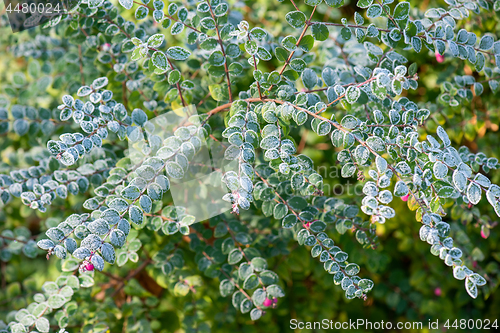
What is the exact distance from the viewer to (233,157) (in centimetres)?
103

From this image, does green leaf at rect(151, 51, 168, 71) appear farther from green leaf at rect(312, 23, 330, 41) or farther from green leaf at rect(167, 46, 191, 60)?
green leaf at rect(312, 23, 330, 41)

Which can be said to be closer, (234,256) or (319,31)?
(319,31)

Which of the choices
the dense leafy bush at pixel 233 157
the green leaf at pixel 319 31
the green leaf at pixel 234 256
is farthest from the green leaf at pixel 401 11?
the green leaf at pixel 234 256

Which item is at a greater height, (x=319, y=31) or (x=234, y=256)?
(x=319, y=31)

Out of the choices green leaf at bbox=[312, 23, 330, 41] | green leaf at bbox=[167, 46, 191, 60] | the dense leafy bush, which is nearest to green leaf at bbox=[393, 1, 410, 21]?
the dense leafy bush

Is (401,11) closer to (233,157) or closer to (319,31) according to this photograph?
(319,31)

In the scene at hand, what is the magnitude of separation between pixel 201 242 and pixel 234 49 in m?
0.79

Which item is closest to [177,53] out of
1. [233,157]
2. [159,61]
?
[159,61]

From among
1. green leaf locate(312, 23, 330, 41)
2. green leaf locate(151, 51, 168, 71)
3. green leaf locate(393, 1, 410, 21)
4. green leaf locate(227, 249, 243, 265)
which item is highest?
green leaf locate(393, 1, 410, 21)

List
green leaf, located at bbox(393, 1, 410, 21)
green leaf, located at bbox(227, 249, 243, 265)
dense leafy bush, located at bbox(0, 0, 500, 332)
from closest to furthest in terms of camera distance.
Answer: dense leafy bush, located at bbox(0, 0, 500, 332) → green leaf, located at bbox(393, 1, 410, 21) → green leaf, located at bbox(227, 249, 243, 265)

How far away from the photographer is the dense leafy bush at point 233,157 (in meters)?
0.98

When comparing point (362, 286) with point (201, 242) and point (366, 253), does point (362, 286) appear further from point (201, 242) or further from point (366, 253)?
point (201, 242)

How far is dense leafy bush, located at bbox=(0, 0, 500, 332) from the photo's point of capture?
98 cm

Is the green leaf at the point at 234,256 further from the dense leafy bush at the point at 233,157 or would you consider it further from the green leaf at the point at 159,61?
the green leaf at the point at 159,61
